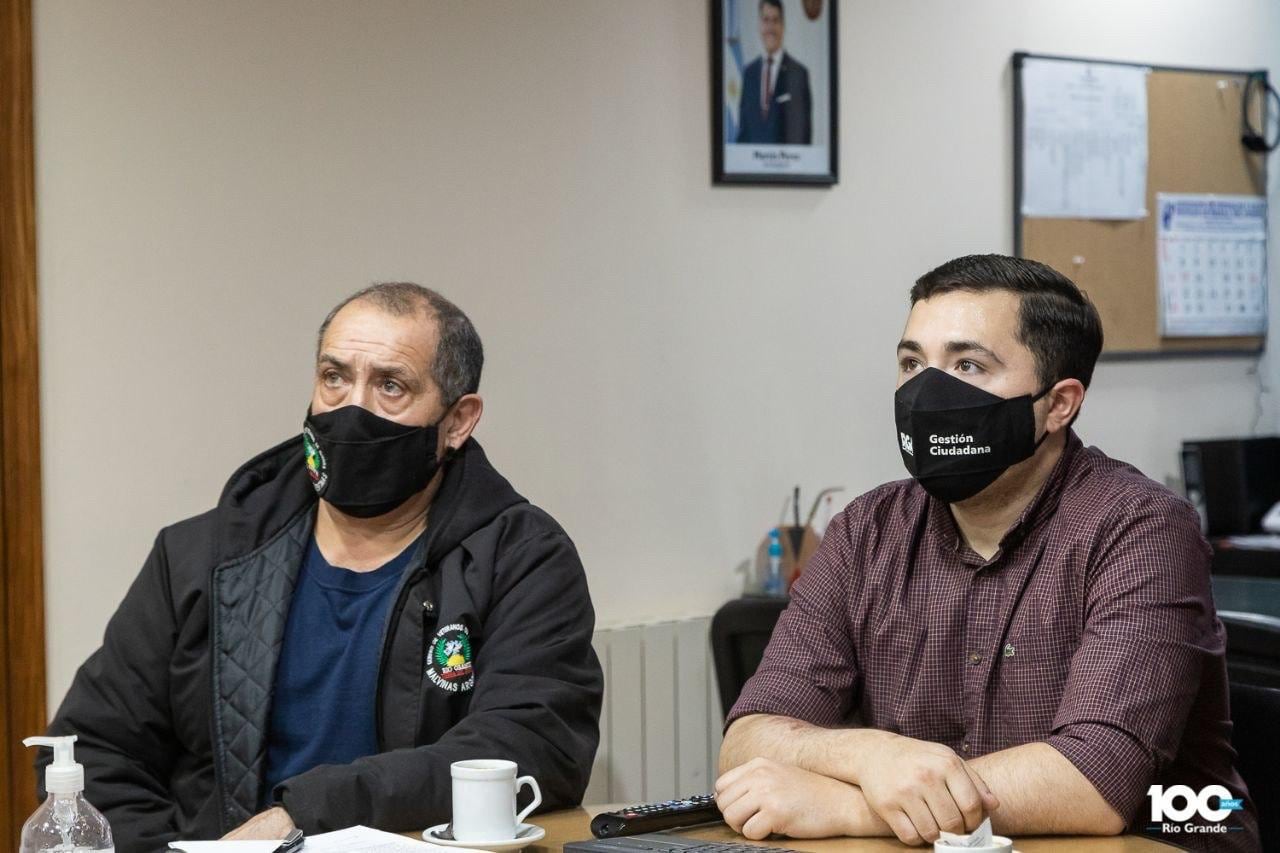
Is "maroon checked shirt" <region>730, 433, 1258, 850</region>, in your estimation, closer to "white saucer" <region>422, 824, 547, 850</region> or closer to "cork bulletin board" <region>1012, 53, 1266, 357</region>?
"white saucer" <region>422, 824, 547, 850</region>

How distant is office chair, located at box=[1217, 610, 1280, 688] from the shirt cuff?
17.7 inches

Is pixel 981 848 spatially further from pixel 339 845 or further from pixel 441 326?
pixel 441 326

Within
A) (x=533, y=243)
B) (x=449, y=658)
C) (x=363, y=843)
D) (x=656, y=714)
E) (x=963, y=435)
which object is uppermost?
(x=533, y=243)

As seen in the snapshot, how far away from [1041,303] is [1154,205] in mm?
2495

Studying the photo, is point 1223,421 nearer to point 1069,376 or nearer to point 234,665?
point 1069,376

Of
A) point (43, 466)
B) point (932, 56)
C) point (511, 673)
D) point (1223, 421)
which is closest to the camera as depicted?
point (511, 673)

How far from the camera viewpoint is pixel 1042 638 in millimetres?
2049

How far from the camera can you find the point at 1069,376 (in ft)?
7.23

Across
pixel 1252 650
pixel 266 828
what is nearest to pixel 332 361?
pixel 266 828

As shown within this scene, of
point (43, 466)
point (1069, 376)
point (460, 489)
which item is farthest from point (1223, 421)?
point (43, 466)

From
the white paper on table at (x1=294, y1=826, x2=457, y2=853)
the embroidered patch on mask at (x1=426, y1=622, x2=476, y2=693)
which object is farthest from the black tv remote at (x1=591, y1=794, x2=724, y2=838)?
the embroidered patch on mask at (x1=426, y1=622, x2=476, y2=693)

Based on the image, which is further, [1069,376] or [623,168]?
[623,168]

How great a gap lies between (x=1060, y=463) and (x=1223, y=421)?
9.00 feet

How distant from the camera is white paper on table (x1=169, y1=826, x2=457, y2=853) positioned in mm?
1632
